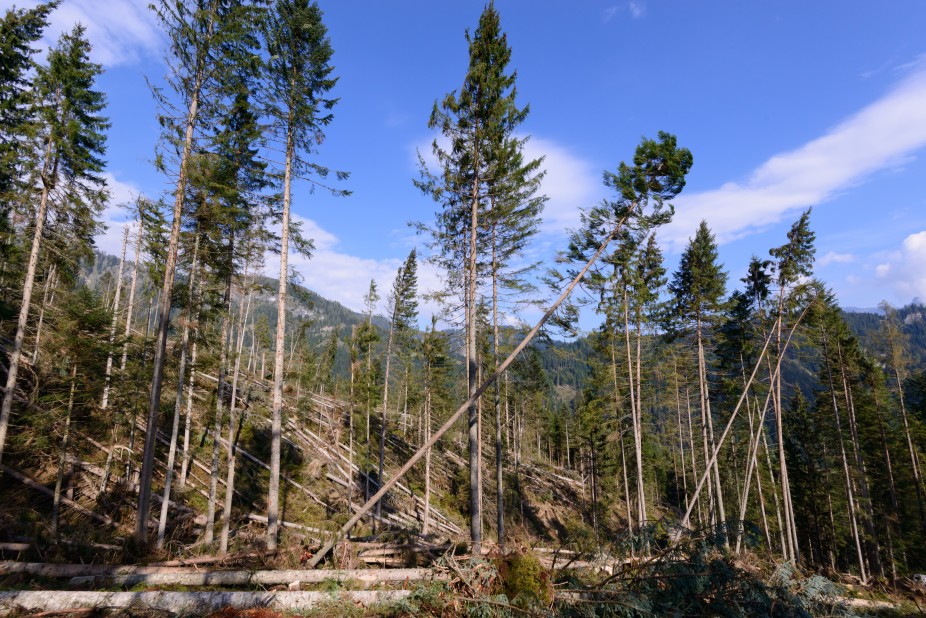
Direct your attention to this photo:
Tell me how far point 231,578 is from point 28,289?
12574 mm

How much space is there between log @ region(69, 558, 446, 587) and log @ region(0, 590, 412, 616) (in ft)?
2.66

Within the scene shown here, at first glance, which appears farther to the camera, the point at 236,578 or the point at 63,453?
the point at 63,453

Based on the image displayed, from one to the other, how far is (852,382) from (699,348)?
14302 mm

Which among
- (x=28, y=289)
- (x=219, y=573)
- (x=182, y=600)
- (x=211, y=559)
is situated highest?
(x=28, y=289)

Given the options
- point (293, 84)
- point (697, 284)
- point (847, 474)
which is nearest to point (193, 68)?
point (293, 84)

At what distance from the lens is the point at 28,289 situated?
12953 millimetres

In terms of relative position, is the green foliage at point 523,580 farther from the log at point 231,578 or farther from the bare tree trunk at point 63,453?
the bare tree trunk at point 63,453

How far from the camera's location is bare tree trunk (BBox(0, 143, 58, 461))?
12.3 m

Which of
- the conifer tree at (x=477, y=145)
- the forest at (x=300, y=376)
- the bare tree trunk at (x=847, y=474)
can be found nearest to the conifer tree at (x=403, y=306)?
the forest at (x=300, y=376)

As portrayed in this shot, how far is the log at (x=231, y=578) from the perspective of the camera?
706 centimetres

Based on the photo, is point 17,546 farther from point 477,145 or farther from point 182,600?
point 477,145

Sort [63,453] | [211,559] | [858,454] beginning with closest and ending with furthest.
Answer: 1. [211,559]
2. [63,453]
3. [858,454]

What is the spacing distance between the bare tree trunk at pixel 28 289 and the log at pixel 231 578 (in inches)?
365

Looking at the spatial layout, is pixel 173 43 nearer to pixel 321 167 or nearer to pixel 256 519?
pixel 321 167
